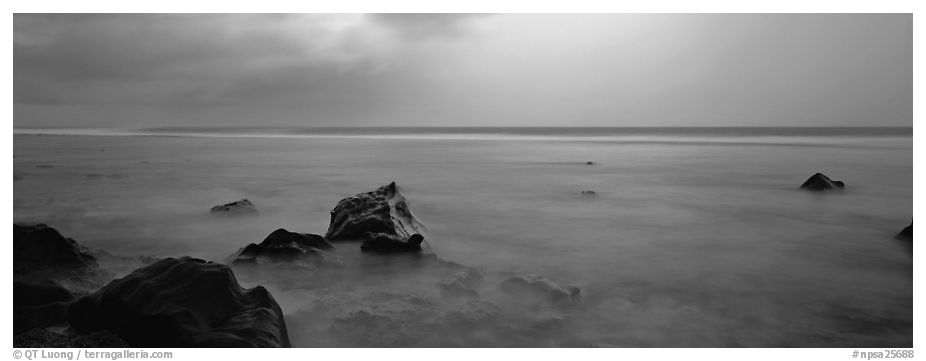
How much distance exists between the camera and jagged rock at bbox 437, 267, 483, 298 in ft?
11.4

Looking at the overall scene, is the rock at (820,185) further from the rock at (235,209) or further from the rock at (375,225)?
the rock at (235,209)

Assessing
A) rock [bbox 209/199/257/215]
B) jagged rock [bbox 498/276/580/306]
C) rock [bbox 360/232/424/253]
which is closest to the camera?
jagged rock [bbox 498/276/580/306]

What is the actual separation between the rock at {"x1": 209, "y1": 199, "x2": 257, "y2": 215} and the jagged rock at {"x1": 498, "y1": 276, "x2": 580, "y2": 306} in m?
3.58

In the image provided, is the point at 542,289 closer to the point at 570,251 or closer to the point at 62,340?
the point at 570,251

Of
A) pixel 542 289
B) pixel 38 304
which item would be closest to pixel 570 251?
pixel 542 289

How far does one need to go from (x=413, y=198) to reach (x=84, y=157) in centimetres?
976

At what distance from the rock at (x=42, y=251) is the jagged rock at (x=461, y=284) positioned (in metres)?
2.42

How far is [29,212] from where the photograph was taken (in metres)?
6.11

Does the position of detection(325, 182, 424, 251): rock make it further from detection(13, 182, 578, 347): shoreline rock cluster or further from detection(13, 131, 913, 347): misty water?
detection(13, 182, 578, 347): shoreline rock cluster

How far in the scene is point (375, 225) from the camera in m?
4.66

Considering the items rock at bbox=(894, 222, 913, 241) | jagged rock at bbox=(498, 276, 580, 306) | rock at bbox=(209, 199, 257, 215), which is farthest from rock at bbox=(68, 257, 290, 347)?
rock at bbox=(894, 222, 913, 241)

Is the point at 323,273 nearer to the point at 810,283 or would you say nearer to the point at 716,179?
the point at 810,283

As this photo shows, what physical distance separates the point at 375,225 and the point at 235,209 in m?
2.25

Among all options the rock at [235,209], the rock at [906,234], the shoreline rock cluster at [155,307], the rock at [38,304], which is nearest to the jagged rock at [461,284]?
the shoreline rock cluster at [155,307]
